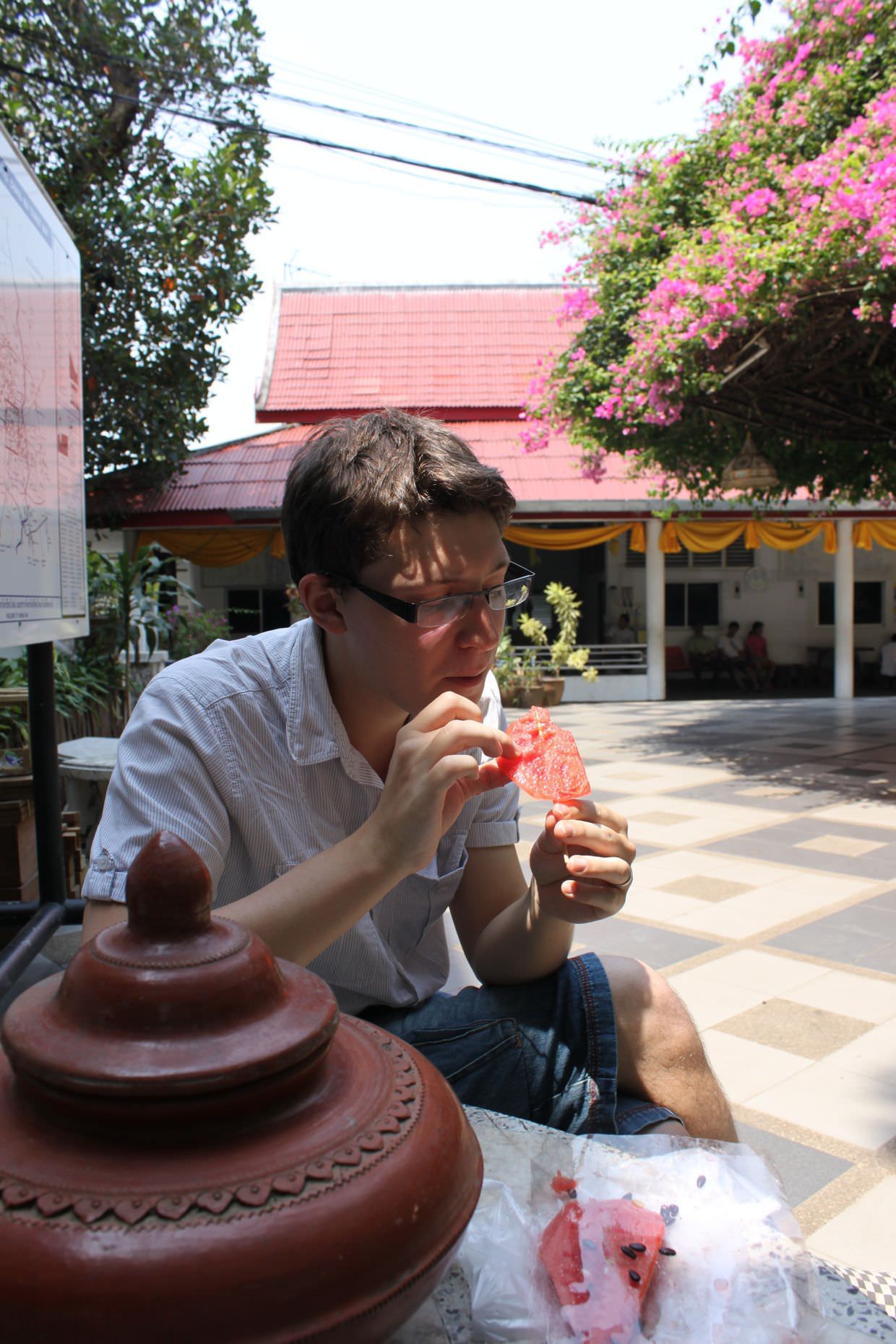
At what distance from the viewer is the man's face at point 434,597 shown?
1.60m

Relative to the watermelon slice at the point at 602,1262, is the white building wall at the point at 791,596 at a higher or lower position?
higher

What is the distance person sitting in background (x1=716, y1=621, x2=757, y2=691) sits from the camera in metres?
18.9

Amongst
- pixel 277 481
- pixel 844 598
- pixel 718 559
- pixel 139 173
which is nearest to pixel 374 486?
pixel 139 173

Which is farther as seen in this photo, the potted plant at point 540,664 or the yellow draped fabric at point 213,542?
the yellow draped fabric at point 213,542

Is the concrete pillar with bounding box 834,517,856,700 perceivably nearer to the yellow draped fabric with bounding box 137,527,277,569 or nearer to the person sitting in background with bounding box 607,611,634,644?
the person sitting in background with bounding box 607,611,634,644

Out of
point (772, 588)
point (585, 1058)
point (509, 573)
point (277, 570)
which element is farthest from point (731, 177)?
point (772, 588)

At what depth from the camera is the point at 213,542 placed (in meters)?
15.2

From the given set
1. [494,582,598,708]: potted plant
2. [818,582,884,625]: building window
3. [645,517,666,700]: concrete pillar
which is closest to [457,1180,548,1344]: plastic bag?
[494,582,598,708]: potted plant

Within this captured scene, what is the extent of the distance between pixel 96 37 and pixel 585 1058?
1085 centimetres

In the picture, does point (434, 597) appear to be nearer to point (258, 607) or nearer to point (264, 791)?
point (264, 791)

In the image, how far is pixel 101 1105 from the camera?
0.79 metres

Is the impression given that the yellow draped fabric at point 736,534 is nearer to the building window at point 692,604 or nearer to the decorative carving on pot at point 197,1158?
the building window at point 692,604

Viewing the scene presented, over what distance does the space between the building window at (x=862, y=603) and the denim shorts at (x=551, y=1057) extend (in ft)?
65.1

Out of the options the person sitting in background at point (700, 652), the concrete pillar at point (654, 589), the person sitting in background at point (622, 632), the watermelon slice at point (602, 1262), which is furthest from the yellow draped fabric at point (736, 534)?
the watermelon slice at point (602, 1262)
